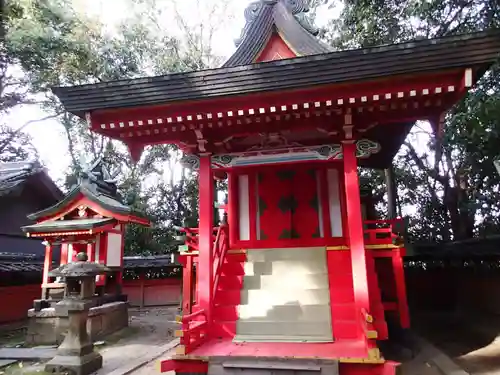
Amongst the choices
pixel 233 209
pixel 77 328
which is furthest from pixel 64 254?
pixel 233 209

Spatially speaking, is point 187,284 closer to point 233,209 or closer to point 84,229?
point 233,209

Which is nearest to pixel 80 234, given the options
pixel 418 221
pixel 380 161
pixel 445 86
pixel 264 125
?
pixel 264 125

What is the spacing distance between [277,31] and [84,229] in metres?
7.60

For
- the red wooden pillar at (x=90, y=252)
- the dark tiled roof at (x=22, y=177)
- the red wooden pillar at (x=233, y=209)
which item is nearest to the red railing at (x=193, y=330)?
the red wooden pillar at (x=233, y=209)

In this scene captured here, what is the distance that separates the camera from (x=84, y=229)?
1098 centimetres

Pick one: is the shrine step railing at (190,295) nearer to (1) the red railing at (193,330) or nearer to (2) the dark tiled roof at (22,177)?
(1) the red railing at (193,330)

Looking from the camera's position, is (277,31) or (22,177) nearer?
(277,31)

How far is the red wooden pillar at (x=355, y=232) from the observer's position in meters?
6.01

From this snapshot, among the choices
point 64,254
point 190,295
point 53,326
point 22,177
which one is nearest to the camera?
point 190,295

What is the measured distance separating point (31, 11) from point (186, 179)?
12473 mm

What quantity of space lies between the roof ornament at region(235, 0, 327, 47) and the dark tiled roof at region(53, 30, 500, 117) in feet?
11.5

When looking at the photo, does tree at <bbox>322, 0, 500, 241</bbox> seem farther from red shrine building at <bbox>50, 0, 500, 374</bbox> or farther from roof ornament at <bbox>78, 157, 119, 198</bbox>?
roof ornament at <bbox>78, 157, 119, 198</bbox>

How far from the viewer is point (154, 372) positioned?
22.6 feet

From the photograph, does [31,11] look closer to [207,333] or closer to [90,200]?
[90,200]
